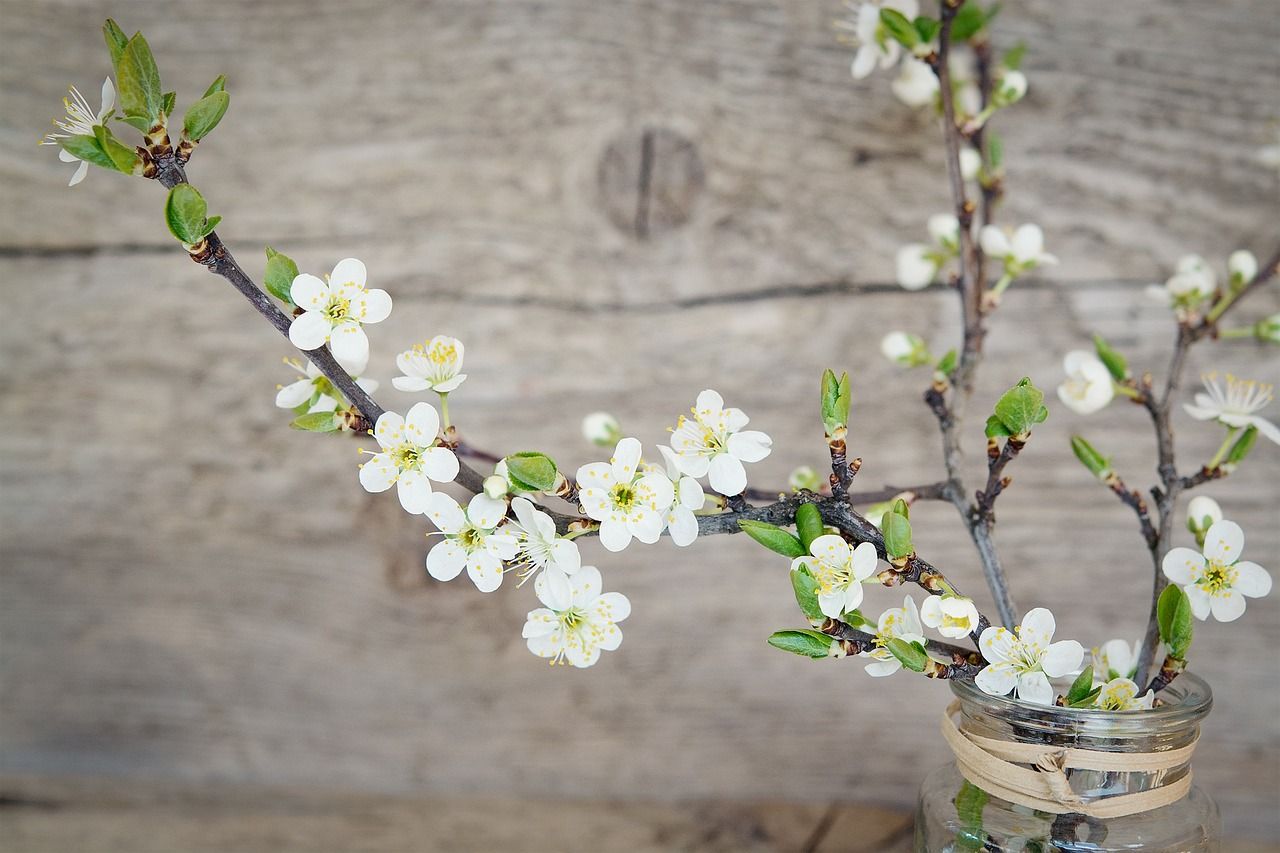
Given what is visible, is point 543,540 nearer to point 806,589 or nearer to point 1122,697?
point 806,589

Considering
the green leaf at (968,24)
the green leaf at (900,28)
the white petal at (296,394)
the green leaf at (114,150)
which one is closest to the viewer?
the green leaf at (114,150)

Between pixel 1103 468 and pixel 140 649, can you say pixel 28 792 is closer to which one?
pixel 140 649

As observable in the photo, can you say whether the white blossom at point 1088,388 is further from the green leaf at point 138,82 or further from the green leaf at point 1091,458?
the green leaf at point 138,82

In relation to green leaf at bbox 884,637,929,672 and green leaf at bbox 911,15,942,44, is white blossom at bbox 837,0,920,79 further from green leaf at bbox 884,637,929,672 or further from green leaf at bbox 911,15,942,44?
green leaf at bbox 884,637,929,672

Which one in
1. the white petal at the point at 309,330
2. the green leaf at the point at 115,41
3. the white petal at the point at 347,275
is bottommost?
the white petal at the point at 309,330

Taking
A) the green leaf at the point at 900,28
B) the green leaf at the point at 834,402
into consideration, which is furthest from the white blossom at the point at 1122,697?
the green leaf at the point at 900,28

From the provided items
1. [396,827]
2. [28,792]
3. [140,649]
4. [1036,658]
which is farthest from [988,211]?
[28,792]

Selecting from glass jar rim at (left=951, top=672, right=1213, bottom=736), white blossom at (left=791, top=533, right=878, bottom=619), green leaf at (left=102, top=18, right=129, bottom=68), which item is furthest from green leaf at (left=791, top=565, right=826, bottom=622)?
green leaf at (left=102, top=18, right=129, bottom=68)
